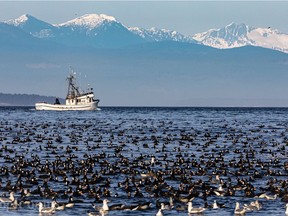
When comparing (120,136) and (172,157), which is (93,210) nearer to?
(172,157)

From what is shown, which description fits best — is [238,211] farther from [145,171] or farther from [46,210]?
[145,171]

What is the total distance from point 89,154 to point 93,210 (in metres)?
29.8

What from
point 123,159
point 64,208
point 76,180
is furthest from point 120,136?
point 64,208

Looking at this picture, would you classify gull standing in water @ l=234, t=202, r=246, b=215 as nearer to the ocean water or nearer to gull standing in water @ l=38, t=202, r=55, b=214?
the ocean water

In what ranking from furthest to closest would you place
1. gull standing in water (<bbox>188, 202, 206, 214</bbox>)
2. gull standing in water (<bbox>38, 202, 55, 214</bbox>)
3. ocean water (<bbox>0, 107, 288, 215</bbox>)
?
ocean water (<bbox>0, 107, 288, 215</bbox>) < gull standing in water (<bbox>188, 202, 206, 214</bbox>) < gull standing in water (<bbox>38, 202, 55, 214</bbox>)

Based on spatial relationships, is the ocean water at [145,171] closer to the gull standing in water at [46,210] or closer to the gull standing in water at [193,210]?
the gull standing in water at [46,210]

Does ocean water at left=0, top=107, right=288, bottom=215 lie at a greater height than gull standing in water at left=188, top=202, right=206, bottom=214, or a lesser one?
greater

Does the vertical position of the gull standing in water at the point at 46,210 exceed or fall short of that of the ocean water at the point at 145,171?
it falls short

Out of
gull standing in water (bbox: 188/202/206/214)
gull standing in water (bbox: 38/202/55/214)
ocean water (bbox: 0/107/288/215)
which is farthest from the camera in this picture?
ocean water (bbox: 0/107/288/215)

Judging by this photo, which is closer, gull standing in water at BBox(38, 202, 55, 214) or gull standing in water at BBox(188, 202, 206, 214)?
gull standing in water at BBox(38, 202, 55, 214)

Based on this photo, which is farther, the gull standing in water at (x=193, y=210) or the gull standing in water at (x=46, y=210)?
the gull standing in water at (x=193, y=210)

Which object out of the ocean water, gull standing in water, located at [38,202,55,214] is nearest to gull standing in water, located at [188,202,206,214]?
the ocean water

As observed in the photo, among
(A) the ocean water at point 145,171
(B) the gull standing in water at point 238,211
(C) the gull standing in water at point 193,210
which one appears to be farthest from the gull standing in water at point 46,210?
(B) the gull standing in water at point 238,211

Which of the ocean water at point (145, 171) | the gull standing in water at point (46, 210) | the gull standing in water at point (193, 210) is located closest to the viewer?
the gull standing in water at point (46, 210)
